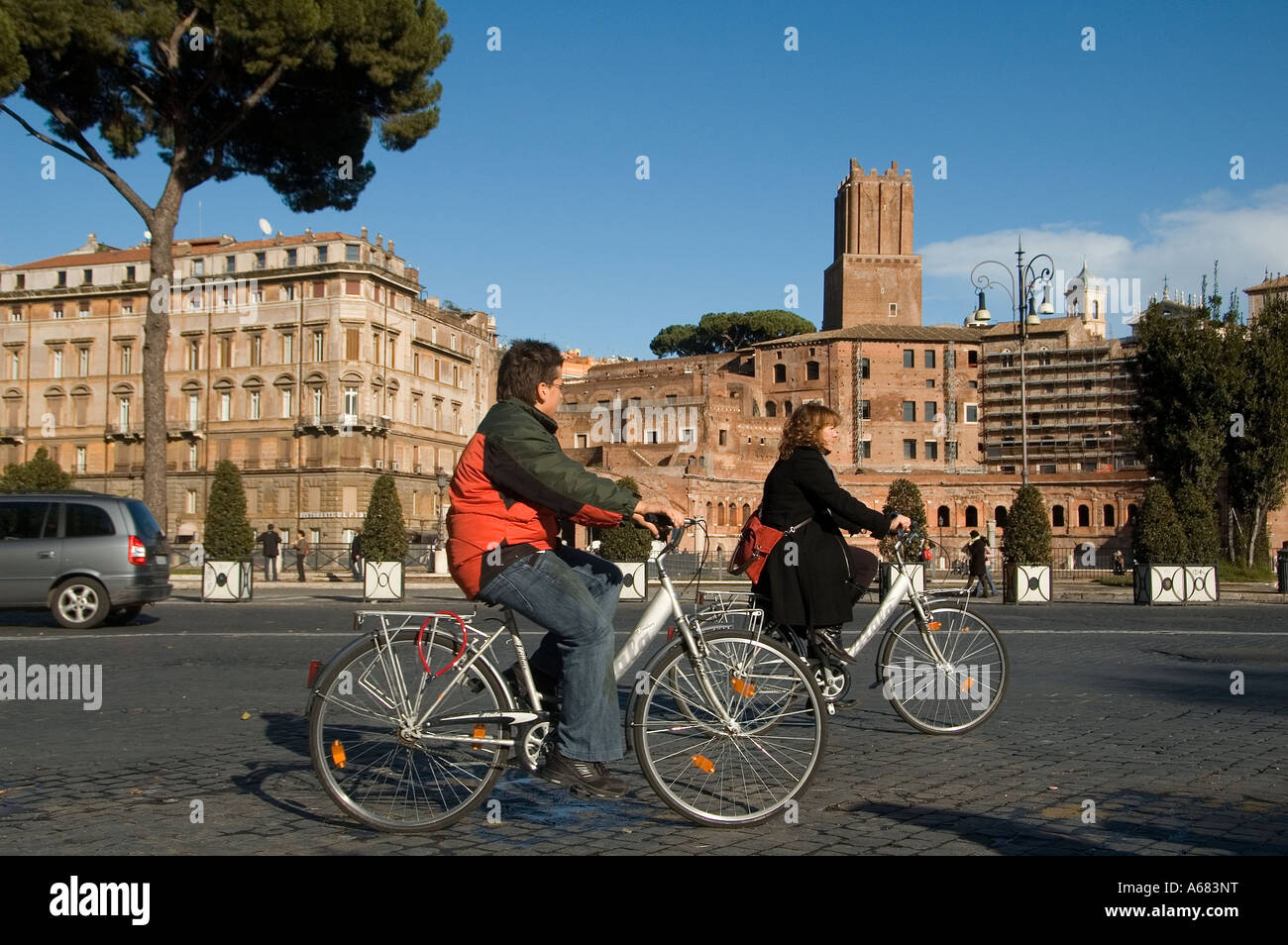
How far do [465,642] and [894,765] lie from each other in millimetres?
2088

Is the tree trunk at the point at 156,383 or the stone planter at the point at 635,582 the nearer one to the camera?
the stone planter at the point at 635,582

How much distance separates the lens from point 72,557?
13188 mm

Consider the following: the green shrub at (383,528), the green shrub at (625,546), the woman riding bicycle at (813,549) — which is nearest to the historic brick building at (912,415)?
the green shrub at (383,528)

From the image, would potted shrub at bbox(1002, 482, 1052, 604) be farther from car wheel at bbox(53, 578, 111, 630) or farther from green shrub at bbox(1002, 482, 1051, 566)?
car wheel at bbox(53, 578, 111, 630)

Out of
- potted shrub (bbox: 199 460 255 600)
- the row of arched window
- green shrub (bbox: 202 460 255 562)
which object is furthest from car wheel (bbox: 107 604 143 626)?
the row of arched window

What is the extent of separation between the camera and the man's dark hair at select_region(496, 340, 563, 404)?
424cm

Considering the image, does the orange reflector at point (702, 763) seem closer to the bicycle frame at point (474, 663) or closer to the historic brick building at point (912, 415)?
the bicycle frame at point (474, 663)

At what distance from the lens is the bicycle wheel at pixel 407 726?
388 cm

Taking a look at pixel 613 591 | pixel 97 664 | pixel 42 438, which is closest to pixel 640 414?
pixel 42 438

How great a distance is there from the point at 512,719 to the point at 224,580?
16.9 m

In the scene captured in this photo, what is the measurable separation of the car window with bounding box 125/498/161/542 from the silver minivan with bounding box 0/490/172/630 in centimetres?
2

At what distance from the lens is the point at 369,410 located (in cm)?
5459

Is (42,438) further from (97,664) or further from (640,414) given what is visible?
(97,664)

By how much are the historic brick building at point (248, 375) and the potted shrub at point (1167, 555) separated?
3702 centimetres
